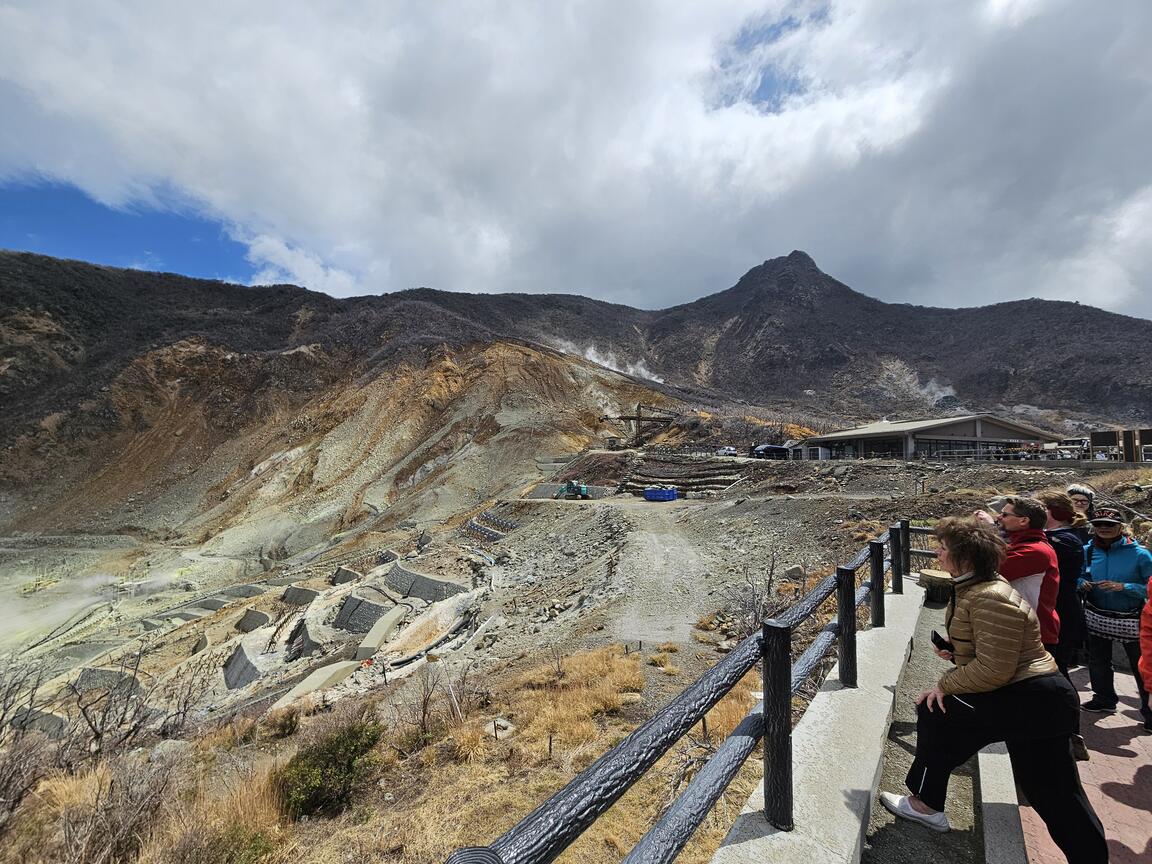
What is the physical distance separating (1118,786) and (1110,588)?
1627 millimetres

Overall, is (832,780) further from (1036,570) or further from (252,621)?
(252,621)

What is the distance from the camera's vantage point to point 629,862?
1620mm

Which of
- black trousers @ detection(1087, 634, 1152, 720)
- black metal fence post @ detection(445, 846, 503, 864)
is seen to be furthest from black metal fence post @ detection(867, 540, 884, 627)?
black metal fence post @ detection(445, 846, 503, 864)

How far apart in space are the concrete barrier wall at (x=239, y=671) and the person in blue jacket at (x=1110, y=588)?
16891 millimetres

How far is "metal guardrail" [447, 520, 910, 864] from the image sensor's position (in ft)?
4.26

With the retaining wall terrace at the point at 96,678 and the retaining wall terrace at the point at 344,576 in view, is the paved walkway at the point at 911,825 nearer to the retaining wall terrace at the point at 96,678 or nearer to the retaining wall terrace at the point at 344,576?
the retaining wall terrace at the point at 96,678

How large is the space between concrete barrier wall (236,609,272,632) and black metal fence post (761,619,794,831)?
68.9 ft

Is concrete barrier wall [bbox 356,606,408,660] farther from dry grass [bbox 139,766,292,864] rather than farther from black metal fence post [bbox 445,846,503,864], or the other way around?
black metal fence post [bbox 445,846,503,864]

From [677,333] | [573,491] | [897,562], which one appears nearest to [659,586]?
[897,562]

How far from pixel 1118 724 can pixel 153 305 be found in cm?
9170

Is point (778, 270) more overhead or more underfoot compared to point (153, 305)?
more overhead

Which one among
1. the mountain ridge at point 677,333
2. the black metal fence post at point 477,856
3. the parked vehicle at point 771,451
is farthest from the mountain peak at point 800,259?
the black metal fence post at point 477,856

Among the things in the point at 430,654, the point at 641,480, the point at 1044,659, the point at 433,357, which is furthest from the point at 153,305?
the point at 1044,659

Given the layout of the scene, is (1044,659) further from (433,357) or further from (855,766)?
(433,357)
